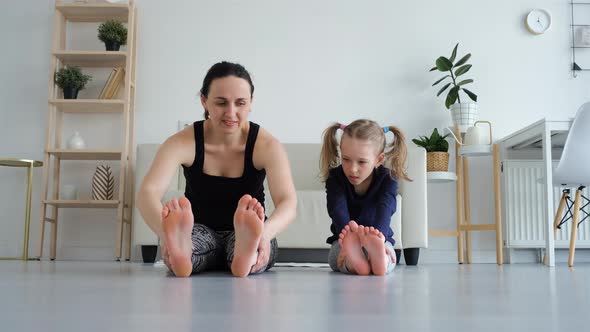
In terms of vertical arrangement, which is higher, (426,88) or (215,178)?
(426,88)

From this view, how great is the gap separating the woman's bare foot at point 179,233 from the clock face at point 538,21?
11.6 feet

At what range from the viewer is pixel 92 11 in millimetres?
4258

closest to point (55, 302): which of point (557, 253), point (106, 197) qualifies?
point (106, 197)

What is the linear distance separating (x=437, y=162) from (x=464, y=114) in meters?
0.39

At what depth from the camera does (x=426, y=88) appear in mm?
4320

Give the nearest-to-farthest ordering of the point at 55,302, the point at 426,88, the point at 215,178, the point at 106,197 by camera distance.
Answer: the point at 55,302 < the point at 215,178 < the point at 106,197 < the point at 426,88

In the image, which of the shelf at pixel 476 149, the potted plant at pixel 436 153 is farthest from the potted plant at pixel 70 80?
the shelf at pixel 476 149

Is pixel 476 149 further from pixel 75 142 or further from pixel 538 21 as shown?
pixel 75 142

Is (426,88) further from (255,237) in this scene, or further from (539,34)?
(255,237)

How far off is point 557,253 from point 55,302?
3.87 m

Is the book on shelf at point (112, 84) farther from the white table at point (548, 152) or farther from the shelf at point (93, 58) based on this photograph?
the white table at point (548, 152)

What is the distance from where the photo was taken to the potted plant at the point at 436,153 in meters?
3.90

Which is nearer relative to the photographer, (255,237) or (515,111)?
(255,237)

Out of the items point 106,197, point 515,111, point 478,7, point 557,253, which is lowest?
point 557,253
